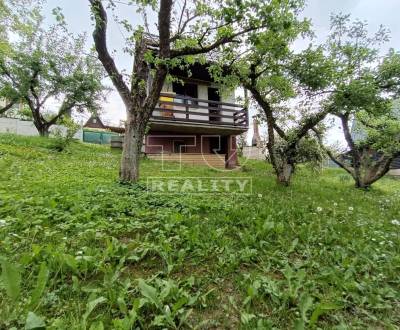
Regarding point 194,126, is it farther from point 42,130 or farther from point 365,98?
point 42,130

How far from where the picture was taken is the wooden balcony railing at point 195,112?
10805mm

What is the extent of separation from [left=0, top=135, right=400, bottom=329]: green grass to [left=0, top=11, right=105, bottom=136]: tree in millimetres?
10622

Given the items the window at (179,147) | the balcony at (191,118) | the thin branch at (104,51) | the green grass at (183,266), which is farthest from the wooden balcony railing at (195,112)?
the green grass at (183,266)

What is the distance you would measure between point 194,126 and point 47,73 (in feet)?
27.0

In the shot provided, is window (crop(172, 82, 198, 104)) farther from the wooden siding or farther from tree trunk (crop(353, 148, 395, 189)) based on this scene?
tree trunk (crop(353, 148, 395, 189))

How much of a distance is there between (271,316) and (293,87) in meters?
5.73

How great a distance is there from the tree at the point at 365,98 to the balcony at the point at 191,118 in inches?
187

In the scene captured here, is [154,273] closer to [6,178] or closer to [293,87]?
[6,178]

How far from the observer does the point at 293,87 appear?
600 cm

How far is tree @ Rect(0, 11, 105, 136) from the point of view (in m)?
11.6

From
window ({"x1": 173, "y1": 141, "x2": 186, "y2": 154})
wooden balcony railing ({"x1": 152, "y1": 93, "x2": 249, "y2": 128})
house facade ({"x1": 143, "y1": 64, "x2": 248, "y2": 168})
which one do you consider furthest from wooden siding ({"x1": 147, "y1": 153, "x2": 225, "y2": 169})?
wooden balcony railing ({"x1": 152, "y1": 93, "x2": 249, "y2": 128})

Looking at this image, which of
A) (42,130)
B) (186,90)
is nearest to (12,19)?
(42,130)

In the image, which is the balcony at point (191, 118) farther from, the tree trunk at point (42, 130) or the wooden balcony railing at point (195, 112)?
the tree trunk at point (42, 130)

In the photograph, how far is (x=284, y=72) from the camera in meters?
5.69
